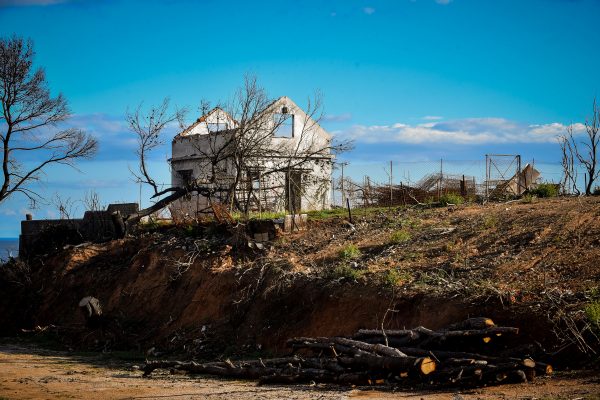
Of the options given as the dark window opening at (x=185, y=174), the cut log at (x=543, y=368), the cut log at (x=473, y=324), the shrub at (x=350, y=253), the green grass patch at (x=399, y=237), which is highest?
the dark window opening at (x=185, y=174)

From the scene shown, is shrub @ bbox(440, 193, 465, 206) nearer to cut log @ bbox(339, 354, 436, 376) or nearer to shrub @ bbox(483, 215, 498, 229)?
shrub @ bbox(483, 215, 498, 229)

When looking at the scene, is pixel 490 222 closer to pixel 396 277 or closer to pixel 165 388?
pixel 396 277

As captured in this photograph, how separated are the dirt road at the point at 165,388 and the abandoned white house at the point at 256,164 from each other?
8.73 m

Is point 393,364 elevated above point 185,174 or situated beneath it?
situated beneath

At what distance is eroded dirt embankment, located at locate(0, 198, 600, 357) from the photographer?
49.1 feet

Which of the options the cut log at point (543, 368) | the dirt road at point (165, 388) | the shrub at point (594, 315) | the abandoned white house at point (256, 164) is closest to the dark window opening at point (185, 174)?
the abandoned white house at point (256, 164)

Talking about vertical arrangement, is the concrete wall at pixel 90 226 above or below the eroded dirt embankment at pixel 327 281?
above

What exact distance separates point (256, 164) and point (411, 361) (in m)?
17.6

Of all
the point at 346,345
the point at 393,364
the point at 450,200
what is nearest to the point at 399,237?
the point at 450,200

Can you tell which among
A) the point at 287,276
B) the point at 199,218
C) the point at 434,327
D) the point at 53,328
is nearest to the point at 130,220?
the point at 199,218

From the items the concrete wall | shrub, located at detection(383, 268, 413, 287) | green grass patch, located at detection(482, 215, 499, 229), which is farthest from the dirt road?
the concrete wall

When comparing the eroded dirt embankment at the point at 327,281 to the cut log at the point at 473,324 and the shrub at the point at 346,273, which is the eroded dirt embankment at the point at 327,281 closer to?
the shrub at the point at 346,273

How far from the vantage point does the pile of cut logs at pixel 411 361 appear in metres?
11.9

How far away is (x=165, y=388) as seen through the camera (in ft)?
43.8
